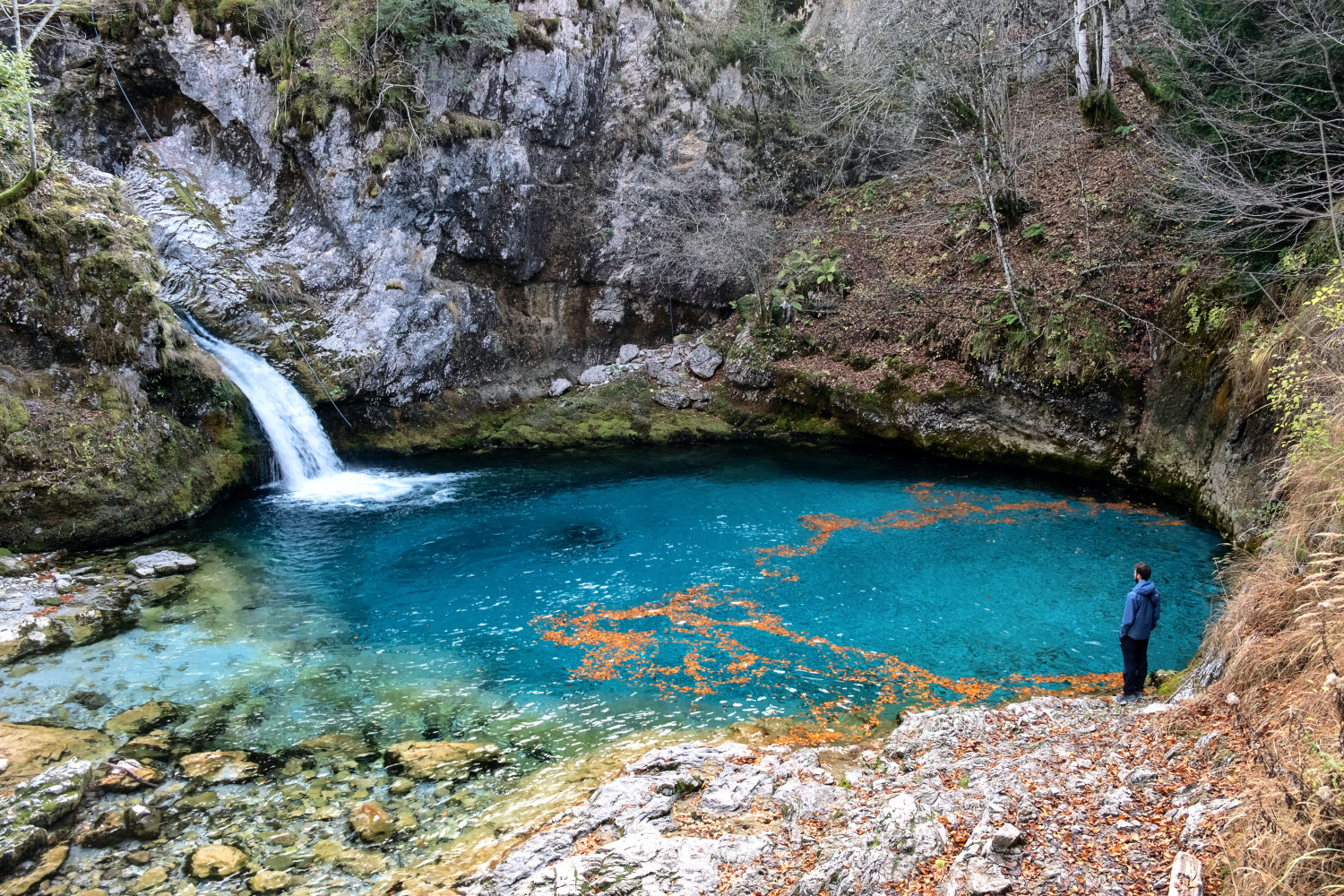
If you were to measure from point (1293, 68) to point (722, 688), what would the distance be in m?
12.6

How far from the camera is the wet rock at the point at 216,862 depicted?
6.16 meters

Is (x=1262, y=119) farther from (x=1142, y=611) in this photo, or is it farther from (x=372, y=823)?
(x=372, y=823)

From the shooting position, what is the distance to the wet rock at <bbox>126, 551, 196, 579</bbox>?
12.2 m

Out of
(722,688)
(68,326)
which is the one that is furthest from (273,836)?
(68,326)

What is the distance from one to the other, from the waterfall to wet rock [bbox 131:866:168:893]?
12.1 m

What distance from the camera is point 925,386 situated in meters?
18.5

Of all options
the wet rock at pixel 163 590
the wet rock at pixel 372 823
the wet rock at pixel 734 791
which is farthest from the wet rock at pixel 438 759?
the wet rock at pixel 163 590

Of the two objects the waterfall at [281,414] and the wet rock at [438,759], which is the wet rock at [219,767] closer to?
the wet rock at [438,759]

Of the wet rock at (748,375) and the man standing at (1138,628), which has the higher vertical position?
the wet rock at (748,375)

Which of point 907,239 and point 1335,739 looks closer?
point 1335,739

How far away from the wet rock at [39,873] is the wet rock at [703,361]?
59.7 ft

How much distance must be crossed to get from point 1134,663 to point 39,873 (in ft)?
33.8

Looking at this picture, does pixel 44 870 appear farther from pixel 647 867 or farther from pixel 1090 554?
pixel 1090 554

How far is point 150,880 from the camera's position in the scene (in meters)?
6.12
